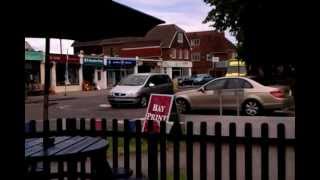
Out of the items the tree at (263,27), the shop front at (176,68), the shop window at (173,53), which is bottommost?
the tree at (263,27)

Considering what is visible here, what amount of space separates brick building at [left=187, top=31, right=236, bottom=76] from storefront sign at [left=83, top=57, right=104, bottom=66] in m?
36.9

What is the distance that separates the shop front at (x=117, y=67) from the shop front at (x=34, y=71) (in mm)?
10984

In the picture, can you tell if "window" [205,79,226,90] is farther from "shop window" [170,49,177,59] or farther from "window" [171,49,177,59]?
"window" [171,49,177,59]

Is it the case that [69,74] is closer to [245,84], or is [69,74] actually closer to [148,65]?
[148,65]

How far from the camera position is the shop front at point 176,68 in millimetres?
70900

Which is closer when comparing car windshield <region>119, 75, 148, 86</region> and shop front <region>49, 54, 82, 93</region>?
car windshield <region>119, 75, 148, 86</region>

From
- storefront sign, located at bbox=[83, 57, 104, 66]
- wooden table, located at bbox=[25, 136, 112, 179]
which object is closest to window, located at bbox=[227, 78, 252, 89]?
wooden table, located at bbox=[25, 136, 112, 179]

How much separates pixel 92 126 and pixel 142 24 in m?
1.90

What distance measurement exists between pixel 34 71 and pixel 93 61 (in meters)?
9.42

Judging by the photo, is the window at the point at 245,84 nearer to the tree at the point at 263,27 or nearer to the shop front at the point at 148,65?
the tree at the point at 263,27

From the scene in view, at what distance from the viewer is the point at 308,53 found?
8.06 feet

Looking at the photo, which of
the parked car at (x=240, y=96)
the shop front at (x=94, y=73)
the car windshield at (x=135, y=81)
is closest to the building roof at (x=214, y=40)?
the shop front at (x=94, y=73)

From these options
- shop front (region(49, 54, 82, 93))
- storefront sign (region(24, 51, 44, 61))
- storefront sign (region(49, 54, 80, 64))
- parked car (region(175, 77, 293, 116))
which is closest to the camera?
parked car (region(175, 77, 293, 116))

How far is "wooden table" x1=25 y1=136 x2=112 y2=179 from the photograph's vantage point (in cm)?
419
